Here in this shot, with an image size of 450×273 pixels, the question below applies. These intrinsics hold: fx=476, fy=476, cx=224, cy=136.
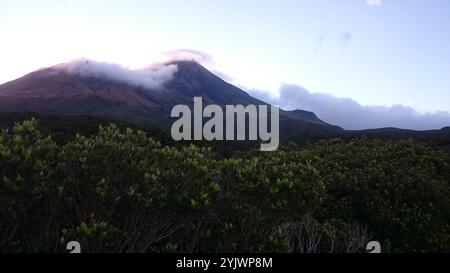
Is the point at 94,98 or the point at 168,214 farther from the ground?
the point at 94,98

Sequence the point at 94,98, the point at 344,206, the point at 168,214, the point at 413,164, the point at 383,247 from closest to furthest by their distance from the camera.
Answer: the point at 168,214
the point at 383,247
the point at 344,206
the point at 413,164
the point at 94,98

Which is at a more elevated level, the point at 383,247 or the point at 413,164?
the point at 413,164

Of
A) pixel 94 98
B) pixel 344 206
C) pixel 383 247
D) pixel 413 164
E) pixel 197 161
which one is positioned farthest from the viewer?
pixel 94 98

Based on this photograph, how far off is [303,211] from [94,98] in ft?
629

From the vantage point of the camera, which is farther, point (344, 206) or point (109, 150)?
point (344, 206)

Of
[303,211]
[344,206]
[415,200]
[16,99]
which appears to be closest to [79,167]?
[303,211]

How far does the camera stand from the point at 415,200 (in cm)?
1479
